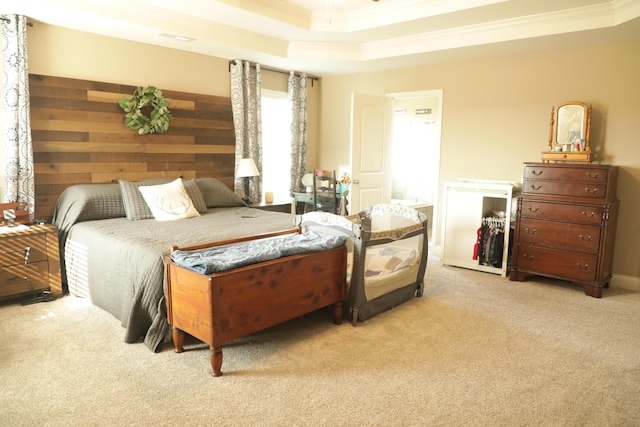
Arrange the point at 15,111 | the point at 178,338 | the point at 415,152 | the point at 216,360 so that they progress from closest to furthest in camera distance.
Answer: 1. the point at 216,360
2. the point at 178,338
3. the point at 15,111
4. the point at 415,152

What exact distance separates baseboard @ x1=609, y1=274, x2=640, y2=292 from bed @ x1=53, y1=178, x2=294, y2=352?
3180 mm

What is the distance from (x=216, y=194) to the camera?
4770mm

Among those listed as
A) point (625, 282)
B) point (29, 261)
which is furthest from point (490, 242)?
point (29, 261)

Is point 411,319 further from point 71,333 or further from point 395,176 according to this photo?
point 395,176

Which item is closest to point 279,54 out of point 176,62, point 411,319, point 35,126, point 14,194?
point 176,62

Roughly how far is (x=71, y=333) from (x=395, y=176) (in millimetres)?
6104

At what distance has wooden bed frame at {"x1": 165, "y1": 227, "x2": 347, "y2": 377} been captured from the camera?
240cm

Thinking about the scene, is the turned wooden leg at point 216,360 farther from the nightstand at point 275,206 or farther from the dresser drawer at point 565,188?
the dresser drawer at point 565,188

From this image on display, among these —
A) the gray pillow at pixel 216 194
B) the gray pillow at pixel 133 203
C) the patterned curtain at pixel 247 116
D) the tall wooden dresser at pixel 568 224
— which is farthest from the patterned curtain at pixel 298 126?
the tall wooden dresser at pixel 568 224

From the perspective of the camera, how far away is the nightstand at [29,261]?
Answer: 3.42 meters

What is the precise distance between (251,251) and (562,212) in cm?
300

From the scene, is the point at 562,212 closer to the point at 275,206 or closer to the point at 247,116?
the point at 275,206

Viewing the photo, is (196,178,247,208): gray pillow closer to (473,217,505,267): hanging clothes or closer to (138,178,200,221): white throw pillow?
(138,178,200,221): white throw pillow

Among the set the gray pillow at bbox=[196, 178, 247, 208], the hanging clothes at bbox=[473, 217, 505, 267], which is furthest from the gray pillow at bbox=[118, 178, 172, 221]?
the hanging clothes at bbox=[473, 217, 505, 267]
